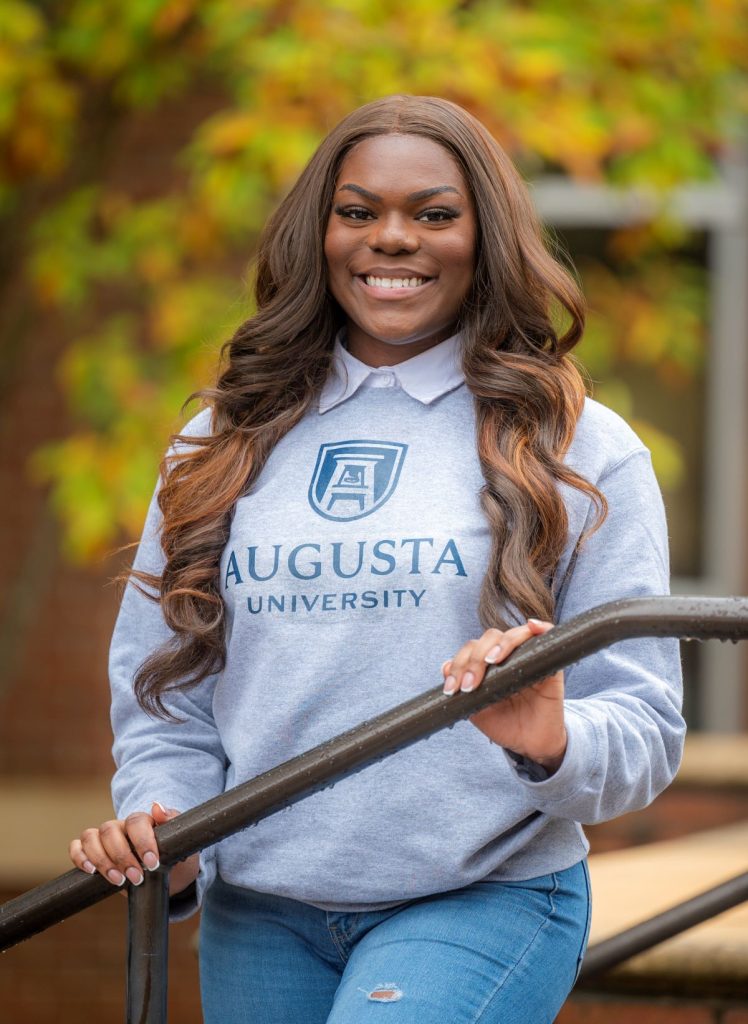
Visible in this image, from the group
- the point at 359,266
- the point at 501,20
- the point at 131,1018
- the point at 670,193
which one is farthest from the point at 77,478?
the point at 131,1018

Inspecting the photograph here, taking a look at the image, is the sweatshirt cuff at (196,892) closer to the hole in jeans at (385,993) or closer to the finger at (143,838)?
the finger at (143,838)

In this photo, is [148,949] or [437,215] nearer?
[148,949]

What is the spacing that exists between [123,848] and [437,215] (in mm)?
907

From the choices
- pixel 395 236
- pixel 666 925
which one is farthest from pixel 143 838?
pixel 666 925

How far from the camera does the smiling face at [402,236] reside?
2041 mm

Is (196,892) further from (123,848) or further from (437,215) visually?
(437,215)

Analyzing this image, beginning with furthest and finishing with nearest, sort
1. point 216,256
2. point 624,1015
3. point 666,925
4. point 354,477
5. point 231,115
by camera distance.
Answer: point 216,256 → point 624,1015 → point 231,115 → point 666,925 → point 354,477

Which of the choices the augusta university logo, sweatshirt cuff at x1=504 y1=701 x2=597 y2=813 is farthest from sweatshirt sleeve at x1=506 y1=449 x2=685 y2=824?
the augusta university logo

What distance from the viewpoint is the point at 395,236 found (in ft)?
6.69

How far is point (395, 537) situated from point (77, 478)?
2454mm

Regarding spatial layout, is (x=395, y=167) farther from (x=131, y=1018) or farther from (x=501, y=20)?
(x=501, y=20)

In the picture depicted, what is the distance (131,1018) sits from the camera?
1.84m

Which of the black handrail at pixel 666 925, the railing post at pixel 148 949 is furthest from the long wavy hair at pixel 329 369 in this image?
the black handrail at pixel 666 925

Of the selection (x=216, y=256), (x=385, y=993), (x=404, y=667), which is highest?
(x=216, y=256)
